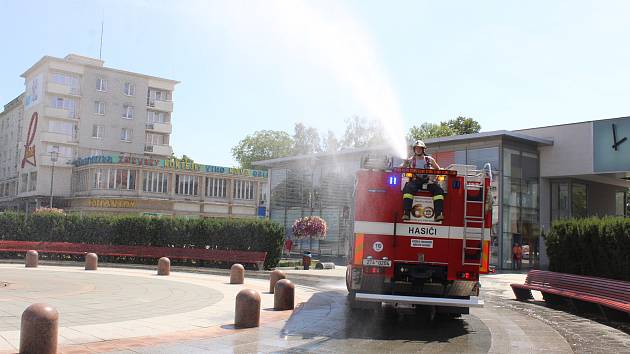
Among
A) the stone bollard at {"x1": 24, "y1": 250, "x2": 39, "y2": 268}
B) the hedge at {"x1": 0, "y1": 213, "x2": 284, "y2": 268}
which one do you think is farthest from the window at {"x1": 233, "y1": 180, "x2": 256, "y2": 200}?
the stone bollard at {"x1": 24, "y1": 250, "x2": 39, "y2": 268}

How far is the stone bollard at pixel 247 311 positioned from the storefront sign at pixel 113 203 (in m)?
53.3

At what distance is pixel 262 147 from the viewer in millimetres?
95375

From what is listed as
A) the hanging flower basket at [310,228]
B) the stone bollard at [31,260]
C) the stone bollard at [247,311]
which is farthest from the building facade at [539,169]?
the stone bollard at [247,311]

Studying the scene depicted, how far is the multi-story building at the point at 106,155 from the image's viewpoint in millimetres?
61750

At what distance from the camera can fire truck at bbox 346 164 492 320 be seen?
10.6m

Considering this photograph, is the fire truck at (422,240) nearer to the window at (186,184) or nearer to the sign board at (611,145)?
the sign board at (611,145)

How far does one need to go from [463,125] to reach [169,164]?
3428 centimetres

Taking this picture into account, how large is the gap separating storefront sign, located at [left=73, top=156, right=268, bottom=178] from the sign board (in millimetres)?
44773

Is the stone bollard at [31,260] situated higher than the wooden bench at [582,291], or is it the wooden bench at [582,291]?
the wooden bench at [582,291]

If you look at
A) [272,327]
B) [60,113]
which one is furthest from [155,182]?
[272,327]

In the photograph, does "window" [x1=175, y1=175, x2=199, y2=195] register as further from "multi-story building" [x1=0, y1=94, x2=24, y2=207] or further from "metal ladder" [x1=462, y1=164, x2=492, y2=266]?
"metal ladder" [x1=462, y1=164, x2=492, y2=266]

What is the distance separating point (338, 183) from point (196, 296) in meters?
28.3

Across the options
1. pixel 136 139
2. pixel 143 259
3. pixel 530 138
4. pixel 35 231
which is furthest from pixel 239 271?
pixel 136 139

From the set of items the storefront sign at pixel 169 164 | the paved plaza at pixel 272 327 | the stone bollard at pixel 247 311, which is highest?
the storefront sign at pixel 169 164
